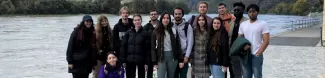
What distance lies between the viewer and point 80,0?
450 ft

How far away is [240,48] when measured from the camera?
23.2ft

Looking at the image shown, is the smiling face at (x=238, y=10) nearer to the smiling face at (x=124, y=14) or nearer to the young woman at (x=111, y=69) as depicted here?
the smiling face at (x=124, y=14)

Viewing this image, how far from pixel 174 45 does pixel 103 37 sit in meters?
1.23

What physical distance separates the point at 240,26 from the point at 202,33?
1.96ft

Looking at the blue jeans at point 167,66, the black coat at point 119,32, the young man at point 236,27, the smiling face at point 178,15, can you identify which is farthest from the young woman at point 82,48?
the young man at point 236,27

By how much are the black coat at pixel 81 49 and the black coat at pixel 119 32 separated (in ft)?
1.36

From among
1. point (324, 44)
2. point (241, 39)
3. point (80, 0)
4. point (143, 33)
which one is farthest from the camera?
point (80, 0)

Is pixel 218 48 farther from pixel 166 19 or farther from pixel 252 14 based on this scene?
pixel 166 19

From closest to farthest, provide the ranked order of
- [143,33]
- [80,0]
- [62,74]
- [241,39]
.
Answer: [241,39] < [143,33] < [62,74] < [80,0]

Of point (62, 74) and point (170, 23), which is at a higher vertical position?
point (170, 23)

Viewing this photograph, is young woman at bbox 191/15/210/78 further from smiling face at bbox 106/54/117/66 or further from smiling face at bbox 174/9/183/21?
smiling face at bbox 106/54/117/66

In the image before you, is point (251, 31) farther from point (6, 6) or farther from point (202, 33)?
point (6, 6)

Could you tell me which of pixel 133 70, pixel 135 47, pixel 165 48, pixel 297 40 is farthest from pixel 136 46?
pixel 297 40

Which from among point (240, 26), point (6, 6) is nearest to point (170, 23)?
point (240, 26)
